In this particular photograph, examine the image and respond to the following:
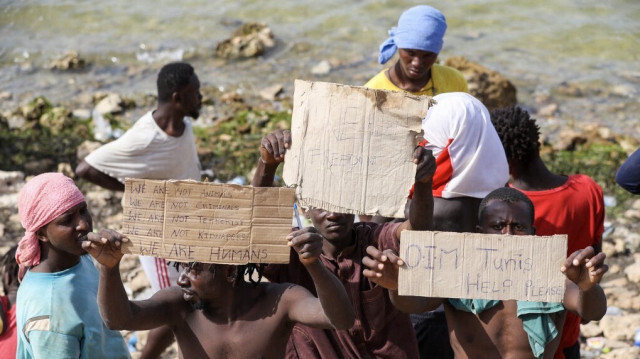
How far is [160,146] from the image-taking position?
5484mm

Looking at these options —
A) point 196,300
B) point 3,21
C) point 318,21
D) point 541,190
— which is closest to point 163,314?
point 196,300

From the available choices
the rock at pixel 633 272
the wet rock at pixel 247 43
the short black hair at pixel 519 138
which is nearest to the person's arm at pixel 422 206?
the short black hair at pixel 519 138

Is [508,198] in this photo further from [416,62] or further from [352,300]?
[416,62]

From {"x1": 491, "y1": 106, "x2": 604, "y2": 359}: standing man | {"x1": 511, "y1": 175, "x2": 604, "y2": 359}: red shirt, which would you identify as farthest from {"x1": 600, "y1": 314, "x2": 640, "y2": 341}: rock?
{"x1": 511, "y1": 175, "x2": 604, "y2": 359}: red shirt

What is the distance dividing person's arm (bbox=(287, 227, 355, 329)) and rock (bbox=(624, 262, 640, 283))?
3339 millimetres

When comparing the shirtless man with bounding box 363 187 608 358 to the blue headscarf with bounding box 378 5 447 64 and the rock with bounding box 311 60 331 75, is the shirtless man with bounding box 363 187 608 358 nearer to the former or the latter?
the blue headscarf with bounding box 378 5 447 64

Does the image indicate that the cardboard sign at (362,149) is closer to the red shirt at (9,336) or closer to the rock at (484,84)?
the red shirt at (9,336)

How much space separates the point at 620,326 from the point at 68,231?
340 cm

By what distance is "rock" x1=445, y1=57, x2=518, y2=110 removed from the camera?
898 centimetres

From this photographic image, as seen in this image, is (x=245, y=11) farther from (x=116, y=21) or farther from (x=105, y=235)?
(x=105, y=235)

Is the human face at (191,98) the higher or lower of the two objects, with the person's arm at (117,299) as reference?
higher

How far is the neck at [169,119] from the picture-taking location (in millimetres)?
5555

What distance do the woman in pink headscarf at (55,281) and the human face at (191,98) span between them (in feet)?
5.97

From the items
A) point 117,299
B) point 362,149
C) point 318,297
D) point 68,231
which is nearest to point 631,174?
point 362,149
